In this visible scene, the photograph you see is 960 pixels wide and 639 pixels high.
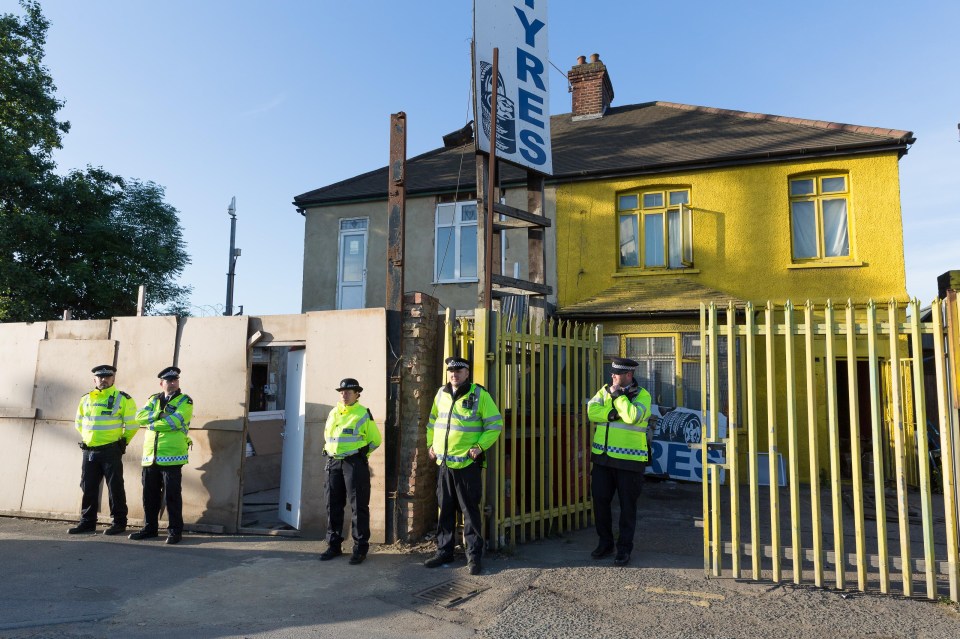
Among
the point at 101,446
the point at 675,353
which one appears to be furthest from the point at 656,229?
the point at 101,446

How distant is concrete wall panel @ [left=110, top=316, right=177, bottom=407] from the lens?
7.74 m

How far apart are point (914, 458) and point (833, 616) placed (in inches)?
297

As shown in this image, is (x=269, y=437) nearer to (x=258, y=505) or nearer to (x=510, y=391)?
(x=258, y=505)

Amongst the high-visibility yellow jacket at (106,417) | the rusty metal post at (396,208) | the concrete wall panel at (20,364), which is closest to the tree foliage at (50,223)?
the concrete wall panel at (20,364)

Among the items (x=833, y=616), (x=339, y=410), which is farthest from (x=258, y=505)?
(x=833, y=616)

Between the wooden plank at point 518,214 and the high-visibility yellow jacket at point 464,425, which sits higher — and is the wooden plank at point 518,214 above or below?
above

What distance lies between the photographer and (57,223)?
18234 mm

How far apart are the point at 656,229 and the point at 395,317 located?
8052mm

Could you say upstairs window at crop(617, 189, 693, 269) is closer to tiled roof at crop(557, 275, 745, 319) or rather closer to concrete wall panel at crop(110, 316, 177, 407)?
tiled roof at crop(557, 275, 745, 319)

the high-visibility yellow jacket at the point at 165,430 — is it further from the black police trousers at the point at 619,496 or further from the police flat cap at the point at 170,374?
the black police trousers at the point at 619,496

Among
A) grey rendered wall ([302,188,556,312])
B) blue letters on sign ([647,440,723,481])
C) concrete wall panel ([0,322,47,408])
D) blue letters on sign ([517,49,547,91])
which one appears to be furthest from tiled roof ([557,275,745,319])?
concrete wall panel ([0,322,47,408])

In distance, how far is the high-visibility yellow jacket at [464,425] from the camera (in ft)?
18.7

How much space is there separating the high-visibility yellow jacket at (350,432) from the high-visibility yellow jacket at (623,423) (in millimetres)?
2111

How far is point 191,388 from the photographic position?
7.54m
